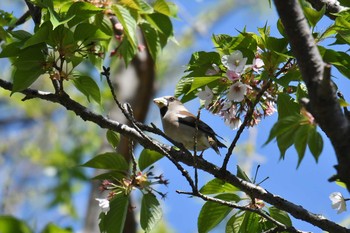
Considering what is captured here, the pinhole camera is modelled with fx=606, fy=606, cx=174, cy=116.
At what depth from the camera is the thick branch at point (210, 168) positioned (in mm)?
2311

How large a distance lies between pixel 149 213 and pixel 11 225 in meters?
0.59

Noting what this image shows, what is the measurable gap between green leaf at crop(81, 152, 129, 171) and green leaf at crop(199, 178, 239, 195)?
0.42m

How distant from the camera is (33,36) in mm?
2383

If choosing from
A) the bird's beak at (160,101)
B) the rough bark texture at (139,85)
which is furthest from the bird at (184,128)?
the rough bark texture at (139,85)

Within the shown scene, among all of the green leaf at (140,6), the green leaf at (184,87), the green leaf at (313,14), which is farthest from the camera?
the green leaf at (140,6)

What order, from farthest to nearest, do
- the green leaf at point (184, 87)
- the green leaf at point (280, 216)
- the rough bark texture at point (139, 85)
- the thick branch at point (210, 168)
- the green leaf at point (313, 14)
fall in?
1. the rough bark texture at point (139, 85)
2. the green leaf at point (184, 87)
3. the green leaf at point (280, 216)
4. the thick branch at point (210, 168)
5. the green leaf at point (313, 14)

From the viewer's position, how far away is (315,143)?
1840 millimetres

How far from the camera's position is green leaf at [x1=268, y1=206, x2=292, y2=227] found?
2.42 m

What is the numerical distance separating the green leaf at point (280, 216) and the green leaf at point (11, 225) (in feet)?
3.38

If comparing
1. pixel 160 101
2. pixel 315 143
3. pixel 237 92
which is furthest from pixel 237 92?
pixel 160 101

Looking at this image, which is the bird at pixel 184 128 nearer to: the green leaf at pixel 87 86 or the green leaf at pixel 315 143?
the green leaf at pixel 87 86

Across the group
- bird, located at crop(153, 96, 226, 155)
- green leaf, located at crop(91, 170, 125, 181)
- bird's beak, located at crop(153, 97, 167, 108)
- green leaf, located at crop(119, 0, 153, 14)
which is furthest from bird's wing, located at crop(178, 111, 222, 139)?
green leaf, located at crop(91, 170, 125, 181)

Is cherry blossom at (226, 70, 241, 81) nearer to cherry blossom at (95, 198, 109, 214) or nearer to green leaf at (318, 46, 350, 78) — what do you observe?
green leaf at (318, 46, 350, 78)

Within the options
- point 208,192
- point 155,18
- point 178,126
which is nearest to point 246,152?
point 178,126
